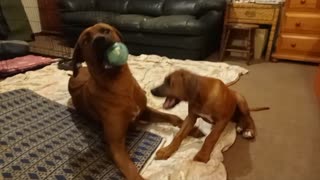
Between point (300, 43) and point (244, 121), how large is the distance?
79.9 inches

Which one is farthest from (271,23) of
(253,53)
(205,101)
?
(205,101)

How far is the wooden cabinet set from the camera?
4.86 meters

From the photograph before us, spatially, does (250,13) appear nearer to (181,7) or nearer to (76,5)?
(181,7)

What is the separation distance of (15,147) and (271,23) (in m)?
3.07

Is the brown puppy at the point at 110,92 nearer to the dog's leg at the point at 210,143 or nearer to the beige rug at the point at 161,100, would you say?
the beige rug at the point at 161,100

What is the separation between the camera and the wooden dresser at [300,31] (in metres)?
3.21

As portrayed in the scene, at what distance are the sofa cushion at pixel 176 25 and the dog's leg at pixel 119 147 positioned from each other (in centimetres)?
200

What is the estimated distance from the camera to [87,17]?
384 cm

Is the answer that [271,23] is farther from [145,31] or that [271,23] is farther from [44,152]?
[44,152]

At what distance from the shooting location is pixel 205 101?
1.50m

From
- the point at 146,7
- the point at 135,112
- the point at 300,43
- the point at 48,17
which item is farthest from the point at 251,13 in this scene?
the point at 48,17

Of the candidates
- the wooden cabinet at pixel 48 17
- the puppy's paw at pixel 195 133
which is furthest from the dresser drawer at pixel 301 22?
the wooden cabinet at pixel 48 17

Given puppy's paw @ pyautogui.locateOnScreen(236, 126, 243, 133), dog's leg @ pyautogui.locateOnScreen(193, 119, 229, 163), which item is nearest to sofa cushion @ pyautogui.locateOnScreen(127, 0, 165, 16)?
puppy's paw @ pyautogui.locateOnScreen(236, 126, 243, 133)

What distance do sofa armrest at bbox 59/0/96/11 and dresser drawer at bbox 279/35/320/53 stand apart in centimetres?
277
